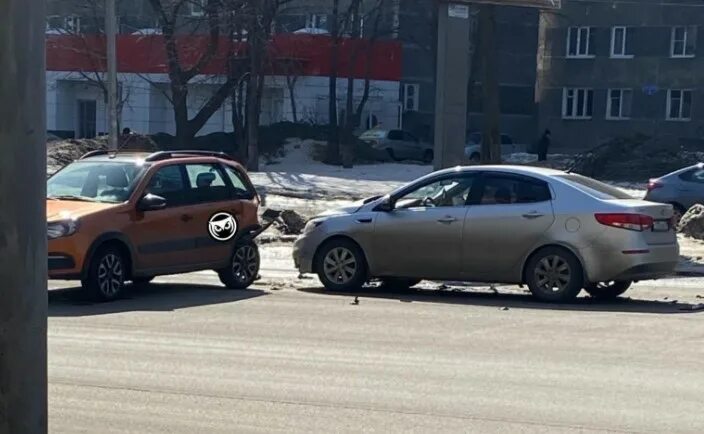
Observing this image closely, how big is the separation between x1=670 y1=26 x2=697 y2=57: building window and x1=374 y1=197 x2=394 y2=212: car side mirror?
5317cm

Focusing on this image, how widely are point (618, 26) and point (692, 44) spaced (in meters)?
4.37

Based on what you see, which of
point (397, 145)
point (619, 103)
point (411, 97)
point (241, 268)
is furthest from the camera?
point (411, 97)

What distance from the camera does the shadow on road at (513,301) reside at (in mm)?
13298

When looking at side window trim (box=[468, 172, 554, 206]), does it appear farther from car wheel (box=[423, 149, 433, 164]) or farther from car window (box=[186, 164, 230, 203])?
car wheel (box=[423, 149, 433, 164])

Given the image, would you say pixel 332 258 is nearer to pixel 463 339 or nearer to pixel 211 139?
pixel 463 339

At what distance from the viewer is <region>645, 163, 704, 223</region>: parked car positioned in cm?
2406

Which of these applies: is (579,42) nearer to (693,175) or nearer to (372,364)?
(693,175)

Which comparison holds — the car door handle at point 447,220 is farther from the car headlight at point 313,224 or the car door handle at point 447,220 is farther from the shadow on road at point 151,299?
the shadow on road at point 151,299

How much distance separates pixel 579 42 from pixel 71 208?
5747 cm

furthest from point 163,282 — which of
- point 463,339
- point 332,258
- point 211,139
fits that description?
point 211,139

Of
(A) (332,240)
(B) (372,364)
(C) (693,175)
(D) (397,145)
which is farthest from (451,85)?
(D) (397,145)

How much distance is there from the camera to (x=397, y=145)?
185ft

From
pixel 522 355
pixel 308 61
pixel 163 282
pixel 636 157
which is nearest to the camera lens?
pixel 522 355

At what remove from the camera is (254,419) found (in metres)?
7.60
